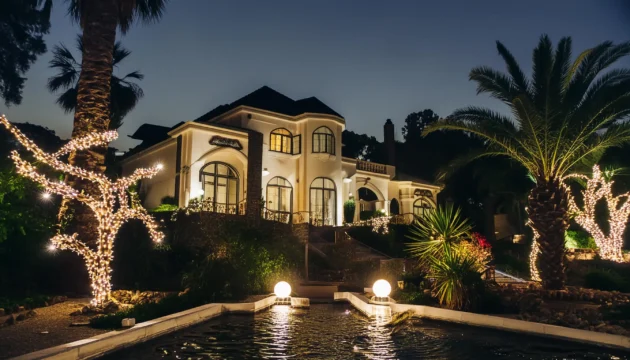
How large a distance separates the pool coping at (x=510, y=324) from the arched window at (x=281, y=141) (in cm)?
1728

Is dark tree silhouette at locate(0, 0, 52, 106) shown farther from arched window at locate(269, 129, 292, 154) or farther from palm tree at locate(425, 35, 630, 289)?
palm tree at locate(425, 35, 630, 289)

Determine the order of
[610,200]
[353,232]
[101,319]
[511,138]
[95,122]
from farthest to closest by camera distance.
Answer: [353,232] → [610,200] → [511,138] → [95,122] → [101,319]

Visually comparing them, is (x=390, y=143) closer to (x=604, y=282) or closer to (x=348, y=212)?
(x=348, y=212)

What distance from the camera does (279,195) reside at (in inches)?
1148

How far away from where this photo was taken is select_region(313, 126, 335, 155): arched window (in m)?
29.8

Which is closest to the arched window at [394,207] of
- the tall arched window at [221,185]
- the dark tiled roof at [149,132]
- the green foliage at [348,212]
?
the green foliage at [348,212]

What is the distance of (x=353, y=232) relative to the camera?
2767 cm

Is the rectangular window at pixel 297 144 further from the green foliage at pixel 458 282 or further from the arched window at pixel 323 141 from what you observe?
the green foliage at pixel 458 282

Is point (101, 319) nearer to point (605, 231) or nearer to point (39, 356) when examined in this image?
point (39, 356)

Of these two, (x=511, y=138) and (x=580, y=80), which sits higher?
(x=580, y=80)

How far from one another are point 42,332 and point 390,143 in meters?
32.6

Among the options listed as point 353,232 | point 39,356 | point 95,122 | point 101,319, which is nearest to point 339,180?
point 353,232

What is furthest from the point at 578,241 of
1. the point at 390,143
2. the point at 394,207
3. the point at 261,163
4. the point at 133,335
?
the point at 133,335

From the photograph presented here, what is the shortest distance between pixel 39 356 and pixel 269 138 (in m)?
23.3
